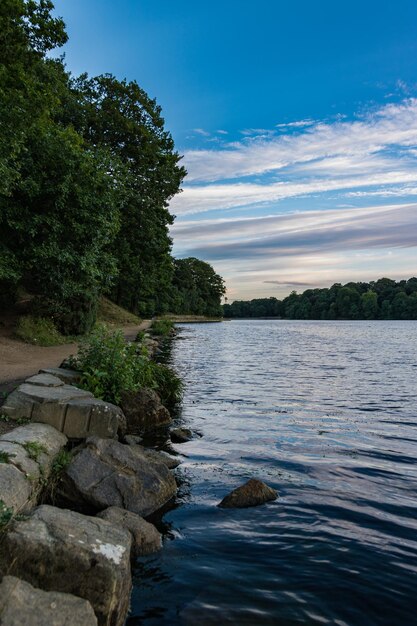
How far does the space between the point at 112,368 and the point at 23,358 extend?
5.75m

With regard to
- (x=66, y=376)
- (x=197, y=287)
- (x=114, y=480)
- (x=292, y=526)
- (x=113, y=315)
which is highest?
(x=197, y=287)

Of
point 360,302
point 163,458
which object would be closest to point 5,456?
point 163,458

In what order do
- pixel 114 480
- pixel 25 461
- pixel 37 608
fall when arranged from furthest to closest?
pixel 114 480 < pixel 25 461 < pixel 37 608

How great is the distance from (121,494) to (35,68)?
20.5m

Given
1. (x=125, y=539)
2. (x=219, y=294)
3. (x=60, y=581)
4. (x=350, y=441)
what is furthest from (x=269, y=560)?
(x=219, y=294)

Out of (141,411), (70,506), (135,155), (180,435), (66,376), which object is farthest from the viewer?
(135,155)

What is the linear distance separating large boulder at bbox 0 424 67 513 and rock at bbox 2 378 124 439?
1.37 feet

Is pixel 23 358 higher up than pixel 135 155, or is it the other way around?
pixel 135 155

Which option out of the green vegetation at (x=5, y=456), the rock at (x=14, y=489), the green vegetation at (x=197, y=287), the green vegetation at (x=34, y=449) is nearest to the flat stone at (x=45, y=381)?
Answer: the green vegetation at (x=34, y=449)

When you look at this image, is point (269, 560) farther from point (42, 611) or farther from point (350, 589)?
point (42, 611)

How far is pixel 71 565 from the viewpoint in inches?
142

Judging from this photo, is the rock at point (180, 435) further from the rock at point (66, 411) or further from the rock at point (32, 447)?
the rock at point (32, 447)

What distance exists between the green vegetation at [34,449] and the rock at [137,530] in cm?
115

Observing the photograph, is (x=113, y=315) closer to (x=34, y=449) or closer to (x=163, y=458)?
(x=163, y=458)
